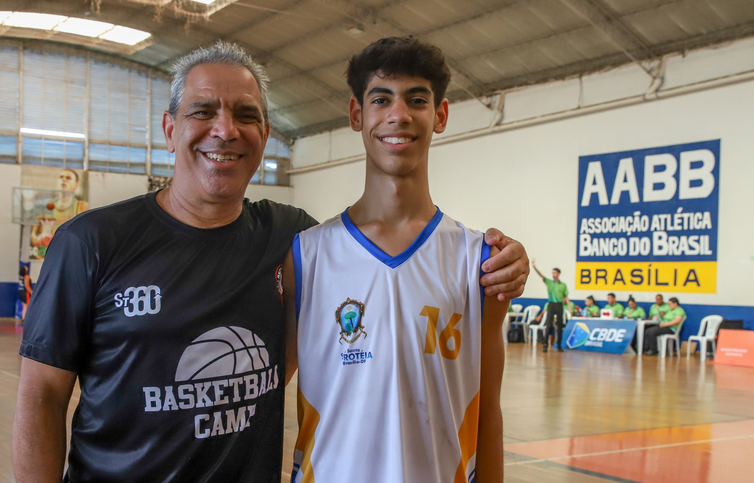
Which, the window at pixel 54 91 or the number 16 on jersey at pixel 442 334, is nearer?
the number 16 on jersey at pixel 442 334

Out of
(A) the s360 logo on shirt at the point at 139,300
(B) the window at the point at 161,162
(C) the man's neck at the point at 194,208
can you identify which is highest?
(B) the window at the point at 161,162

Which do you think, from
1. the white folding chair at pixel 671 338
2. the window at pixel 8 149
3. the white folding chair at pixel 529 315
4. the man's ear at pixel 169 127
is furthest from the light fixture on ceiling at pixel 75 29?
the man's ear at pixel 169 127

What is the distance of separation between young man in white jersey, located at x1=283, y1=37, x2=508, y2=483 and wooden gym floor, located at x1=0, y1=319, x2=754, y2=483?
99.8 inches

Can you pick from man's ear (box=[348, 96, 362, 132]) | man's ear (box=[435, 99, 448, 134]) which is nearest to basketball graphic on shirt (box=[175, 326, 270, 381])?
man's ear (box=[348, 96, 362, 132])

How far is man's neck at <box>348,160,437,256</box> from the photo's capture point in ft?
6.26

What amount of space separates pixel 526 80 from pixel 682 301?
20.5ft

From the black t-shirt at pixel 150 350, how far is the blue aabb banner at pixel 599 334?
41.3 ft

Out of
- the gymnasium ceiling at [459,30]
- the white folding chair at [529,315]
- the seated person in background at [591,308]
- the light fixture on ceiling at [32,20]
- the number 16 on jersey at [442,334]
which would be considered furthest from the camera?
the light fixture on ceiling at [32,20]

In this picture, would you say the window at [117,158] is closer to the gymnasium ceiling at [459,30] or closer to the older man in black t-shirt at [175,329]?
the gymnasium ceiling at [459,30]

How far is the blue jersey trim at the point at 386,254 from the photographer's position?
1812 mm

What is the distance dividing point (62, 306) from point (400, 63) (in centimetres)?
106

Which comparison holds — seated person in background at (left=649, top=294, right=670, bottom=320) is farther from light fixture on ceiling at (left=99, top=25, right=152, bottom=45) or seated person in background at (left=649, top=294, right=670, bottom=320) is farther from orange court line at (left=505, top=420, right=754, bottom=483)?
light fixture on ceiling at (left=99, top=25, right=152, bottom=45)

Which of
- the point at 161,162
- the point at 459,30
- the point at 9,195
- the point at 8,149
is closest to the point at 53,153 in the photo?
the point at 8,149

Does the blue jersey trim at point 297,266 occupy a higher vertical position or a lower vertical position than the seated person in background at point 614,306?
higher
